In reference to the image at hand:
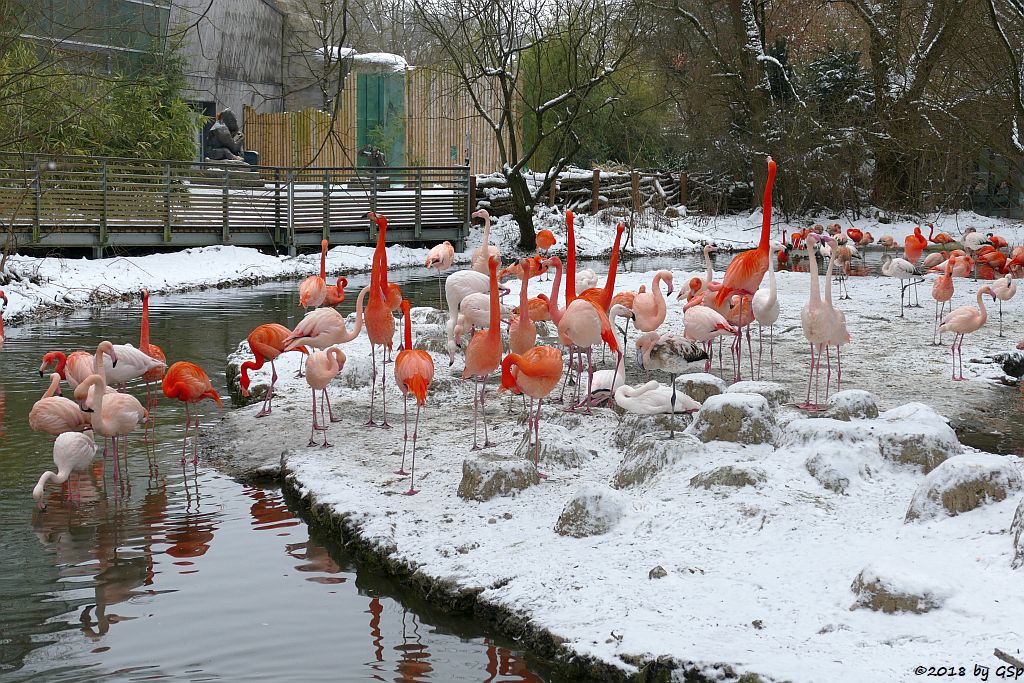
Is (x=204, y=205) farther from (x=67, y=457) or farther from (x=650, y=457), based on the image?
(x=650, y=457)

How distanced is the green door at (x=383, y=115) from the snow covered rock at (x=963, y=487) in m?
22.2

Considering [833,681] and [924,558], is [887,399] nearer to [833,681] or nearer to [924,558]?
[924,558]

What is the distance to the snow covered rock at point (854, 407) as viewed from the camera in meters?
6.16

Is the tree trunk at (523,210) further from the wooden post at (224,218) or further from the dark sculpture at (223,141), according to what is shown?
the dark sculpture at (223,141)

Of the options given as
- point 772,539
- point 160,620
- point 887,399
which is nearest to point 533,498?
point 772,539

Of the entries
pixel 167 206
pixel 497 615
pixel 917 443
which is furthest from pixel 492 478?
pixel 167 206

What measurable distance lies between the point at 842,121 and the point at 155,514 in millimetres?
21972

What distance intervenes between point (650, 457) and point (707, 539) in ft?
3.35

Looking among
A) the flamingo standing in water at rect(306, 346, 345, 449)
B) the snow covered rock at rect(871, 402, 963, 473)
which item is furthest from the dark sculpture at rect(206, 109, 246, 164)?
the snow covered rock at rect(871, 402, 963, 473)

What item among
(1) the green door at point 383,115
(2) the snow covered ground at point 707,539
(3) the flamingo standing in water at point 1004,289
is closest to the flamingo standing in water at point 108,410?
(2) the snow covered ground at point 707,539

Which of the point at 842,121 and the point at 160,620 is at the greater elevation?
the point at 842,121

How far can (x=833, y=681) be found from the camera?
3.32 meters

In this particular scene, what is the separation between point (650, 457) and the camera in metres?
5.54

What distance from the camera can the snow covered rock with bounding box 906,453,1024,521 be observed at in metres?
4.38
